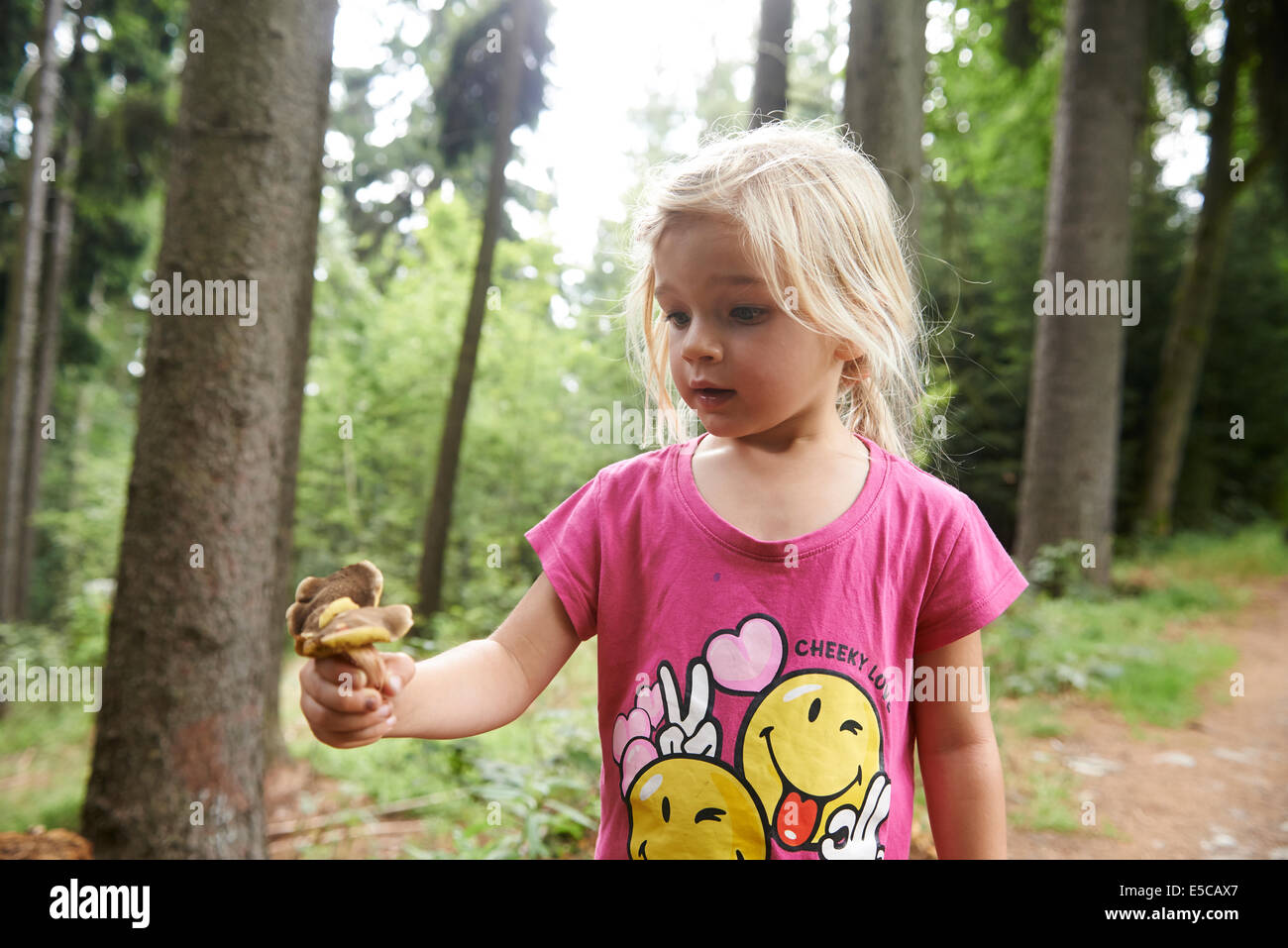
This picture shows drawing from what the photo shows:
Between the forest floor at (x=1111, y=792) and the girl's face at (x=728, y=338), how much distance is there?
7.36ft

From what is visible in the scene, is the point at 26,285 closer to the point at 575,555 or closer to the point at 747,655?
the point at 575,555

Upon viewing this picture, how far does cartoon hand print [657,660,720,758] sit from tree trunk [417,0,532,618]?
7583 millimetres

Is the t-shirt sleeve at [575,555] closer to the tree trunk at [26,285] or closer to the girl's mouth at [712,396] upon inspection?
the girl's mouth at [712,396]

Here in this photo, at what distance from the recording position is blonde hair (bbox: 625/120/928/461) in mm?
1252

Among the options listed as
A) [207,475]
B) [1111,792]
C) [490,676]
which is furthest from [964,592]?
[1111,792]

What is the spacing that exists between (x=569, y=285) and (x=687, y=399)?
12.5m

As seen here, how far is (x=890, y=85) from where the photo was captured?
381cm

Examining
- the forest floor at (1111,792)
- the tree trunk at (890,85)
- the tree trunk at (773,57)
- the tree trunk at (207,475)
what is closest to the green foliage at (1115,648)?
the forest floor at (1111,792)

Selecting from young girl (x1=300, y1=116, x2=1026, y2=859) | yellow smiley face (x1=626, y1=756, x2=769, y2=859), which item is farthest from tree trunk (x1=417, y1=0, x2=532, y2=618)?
yellow smiley face (x1=626, y1=756, x2=769, y2=859)

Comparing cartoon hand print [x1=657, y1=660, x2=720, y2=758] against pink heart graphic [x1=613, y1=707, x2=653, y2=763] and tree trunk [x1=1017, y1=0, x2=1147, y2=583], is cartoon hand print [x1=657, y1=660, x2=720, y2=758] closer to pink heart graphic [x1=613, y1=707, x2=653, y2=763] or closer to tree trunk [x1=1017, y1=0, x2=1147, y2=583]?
pink heart graphic [x1=613, y1=707, x2=653, y2=763]

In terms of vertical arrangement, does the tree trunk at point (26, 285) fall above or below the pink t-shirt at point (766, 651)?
above

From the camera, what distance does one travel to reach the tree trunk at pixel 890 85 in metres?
3.78

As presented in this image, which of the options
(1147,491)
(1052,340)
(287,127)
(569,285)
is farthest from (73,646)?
(1147,491)
